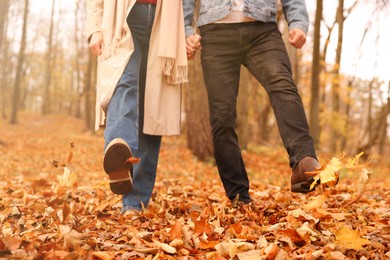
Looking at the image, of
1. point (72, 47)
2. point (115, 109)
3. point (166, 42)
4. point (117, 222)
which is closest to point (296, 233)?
point (117, 222)

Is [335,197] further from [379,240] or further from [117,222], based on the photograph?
[117,222]

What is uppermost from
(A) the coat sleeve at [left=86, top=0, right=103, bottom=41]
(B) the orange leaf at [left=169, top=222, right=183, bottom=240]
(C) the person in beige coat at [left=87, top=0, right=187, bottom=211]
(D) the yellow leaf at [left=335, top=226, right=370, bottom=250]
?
(A) the coat sleeve at [left=86, top=0, right=103, bottom=41]

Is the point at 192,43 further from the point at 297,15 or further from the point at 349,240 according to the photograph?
the point at 349,240

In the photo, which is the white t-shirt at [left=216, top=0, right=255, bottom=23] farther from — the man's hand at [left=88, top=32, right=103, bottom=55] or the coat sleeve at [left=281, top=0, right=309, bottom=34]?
the man's hand at [left=88, top=32, right=103, bottom=55]

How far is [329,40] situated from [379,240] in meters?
15.4

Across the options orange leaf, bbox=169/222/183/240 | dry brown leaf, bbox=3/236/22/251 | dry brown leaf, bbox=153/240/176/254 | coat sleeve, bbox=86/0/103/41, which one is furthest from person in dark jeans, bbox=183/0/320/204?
dry brown leaf, bbox=3/236/22/251

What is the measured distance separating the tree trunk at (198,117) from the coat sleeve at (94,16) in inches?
186

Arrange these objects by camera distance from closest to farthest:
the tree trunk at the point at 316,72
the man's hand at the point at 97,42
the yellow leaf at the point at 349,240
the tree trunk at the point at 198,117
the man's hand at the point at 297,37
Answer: the yellow leaf at the point at 349,240 → the man's hand at the point at 297,37 → the man's hand at the point at 97,42 → the tree trunk at the point at 198,117 → the tree trunk at the point at 316,72

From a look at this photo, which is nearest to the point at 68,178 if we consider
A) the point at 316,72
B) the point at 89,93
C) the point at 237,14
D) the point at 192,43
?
the point at 192,43

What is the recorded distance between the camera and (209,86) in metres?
3.01

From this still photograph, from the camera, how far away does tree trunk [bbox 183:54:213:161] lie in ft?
25.6

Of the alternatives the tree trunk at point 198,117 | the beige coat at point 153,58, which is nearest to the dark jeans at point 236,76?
the beige coat at point 153,58

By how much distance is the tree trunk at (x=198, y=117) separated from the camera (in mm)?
7801

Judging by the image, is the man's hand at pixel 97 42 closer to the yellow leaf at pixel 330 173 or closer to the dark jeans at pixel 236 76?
the dark jeans at pixel 236 76
